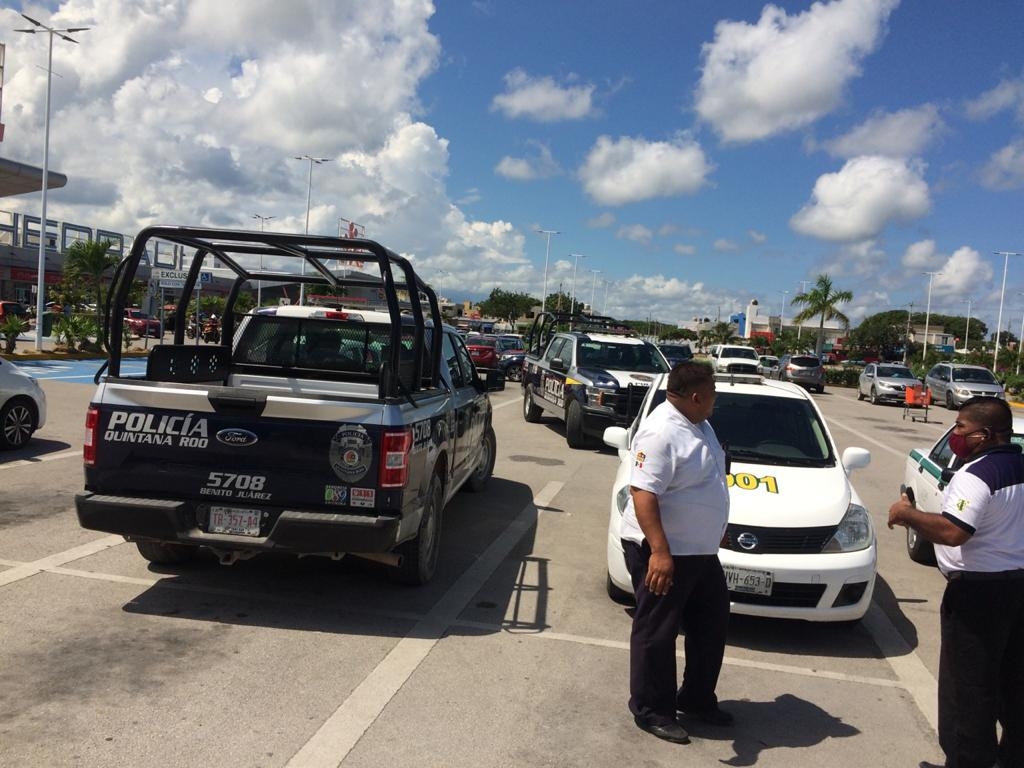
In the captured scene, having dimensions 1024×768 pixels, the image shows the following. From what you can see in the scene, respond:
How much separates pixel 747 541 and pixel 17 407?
29.3 ft

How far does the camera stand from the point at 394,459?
497 centimetres

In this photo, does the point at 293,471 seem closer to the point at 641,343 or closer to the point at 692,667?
the point at 692,667

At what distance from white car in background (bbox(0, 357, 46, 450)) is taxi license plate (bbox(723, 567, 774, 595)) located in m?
8.81

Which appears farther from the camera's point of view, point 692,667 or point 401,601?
point 401,601

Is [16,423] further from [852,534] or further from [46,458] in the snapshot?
[852,534]

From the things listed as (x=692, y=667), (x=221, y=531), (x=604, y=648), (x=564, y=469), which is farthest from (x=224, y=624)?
(x=564, y=469)

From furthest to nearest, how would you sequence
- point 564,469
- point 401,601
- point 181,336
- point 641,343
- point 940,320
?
point 940,320 → point 641,343 → point 564,469 → point 181,336 → point 401,601

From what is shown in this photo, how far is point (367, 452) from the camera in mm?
4938

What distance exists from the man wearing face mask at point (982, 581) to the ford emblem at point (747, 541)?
1.74 metres

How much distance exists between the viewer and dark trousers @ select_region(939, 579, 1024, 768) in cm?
342

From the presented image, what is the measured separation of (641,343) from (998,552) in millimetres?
11766

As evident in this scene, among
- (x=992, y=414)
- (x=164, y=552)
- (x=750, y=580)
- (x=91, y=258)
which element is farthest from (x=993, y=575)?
(x=91, y=258)

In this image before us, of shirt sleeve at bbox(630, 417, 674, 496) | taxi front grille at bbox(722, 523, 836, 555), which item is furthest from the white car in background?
shirt sleeve at bbox(630, 417, 674, 496)

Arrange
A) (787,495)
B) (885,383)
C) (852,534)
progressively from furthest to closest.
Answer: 1. (885,383)
2. (787,495)
3. (852,534)
